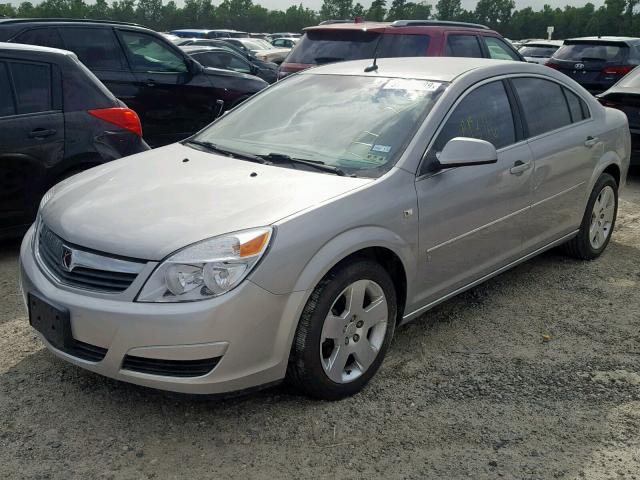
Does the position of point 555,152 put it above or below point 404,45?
below

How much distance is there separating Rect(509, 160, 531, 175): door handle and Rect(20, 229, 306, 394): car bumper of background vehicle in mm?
1872

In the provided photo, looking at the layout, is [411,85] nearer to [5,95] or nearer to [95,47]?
[5,95]

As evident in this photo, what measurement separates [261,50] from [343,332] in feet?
82.8

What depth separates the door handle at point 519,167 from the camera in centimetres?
442

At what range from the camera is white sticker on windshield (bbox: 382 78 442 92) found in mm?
4199

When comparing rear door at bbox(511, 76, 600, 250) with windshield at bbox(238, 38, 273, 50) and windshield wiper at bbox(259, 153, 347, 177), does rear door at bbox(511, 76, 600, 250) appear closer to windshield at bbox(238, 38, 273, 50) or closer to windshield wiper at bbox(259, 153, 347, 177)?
windshield wiper at bbox(259, 153, 347, 177)

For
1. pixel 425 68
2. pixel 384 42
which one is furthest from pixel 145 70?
pixel 425 68

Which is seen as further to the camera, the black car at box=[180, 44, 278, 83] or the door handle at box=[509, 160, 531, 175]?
the black car at box=[180, 44, 278, 83]

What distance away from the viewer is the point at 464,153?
3.79 m

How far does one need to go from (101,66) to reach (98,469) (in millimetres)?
6017

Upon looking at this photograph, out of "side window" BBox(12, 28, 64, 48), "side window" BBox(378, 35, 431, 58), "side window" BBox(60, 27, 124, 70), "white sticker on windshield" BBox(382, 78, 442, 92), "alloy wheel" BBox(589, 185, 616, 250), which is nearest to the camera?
"white sticker on windshield" BBox(382, 78, 442, 92)

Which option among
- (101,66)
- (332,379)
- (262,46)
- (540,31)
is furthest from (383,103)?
(540,31)

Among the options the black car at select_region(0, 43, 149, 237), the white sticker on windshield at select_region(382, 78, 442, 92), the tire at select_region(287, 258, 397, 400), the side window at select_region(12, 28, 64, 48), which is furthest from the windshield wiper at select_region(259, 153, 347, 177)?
the side window at select_region(12, 28, 64, 48)

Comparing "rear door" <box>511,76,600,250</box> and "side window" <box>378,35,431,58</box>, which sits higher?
"side window" <box>378,35,431,58</box>
